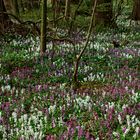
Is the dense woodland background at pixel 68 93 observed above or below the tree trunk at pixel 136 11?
above

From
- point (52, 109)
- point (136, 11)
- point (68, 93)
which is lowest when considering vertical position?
point (136, 11)

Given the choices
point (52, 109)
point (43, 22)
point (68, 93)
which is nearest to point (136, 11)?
point (43, 22)

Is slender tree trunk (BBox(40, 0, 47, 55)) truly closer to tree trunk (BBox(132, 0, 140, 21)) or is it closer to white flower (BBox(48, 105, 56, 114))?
white flower (BBox(48, 105, 56, 114))

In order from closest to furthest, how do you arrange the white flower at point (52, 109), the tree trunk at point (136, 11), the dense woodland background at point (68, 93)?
the dense woodland background at point (68, 93), the white flower at point (52, 109), the tree trunk at point (136, 11)

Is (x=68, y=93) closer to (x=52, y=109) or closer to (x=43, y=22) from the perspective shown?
(x=52, y=109)

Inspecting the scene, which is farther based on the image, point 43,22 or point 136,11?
point 136,11

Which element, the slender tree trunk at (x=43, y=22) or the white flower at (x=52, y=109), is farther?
the slender tree trunk at (x=43, y=22)

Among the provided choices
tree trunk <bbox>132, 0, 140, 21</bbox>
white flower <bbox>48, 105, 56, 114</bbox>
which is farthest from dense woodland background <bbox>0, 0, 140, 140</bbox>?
tree trunk <bbox>132, 0, 140, 21</bbox>

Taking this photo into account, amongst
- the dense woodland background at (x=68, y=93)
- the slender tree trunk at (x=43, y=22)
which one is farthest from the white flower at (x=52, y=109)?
the slender tree trunk at (x=43, y=22)

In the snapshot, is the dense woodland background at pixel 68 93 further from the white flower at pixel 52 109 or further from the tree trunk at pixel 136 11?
the tree trunk at pixel 136 11

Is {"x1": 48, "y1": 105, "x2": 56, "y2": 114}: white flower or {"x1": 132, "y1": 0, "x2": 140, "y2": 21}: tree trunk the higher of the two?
{"x1": 48, "y1": 105, "x2": 56, "y2": 114}: white flower

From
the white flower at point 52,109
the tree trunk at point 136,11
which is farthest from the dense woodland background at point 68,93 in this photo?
the tree trunk at point 136,11

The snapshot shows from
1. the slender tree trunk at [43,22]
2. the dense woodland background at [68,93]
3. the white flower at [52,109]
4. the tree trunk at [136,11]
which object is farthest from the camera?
the tree trunk at [136,11]

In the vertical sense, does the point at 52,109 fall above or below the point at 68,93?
above
